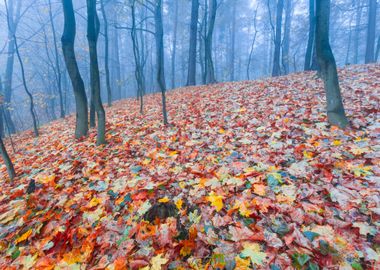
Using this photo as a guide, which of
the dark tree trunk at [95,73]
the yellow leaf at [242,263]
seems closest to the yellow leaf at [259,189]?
the yellow leaf at [242,263]

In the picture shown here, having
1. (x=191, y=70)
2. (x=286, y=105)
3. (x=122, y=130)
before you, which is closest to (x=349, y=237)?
(x=286, y=105)

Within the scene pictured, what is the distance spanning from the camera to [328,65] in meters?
3.88

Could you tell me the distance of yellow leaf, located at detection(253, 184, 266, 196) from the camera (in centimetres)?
246

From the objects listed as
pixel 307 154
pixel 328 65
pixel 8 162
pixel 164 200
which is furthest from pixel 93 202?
pixel 328 65

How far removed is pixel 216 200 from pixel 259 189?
0.54 m

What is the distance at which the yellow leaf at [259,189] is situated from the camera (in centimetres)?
246

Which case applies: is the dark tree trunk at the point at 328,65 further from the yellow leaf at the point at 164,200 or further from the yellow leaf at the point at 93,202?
the yellow leaf at the point at 93,202

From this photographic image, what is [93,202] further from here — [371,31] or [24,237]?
[371,31]

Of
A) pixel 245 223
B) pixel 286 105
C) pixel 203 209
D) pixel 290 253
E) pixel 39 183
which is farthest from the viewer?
pixel 286 105

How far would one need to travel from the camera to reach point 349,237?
1805 mm

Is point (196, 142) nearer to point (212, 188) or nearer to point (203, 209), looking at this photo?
point (212, 188)

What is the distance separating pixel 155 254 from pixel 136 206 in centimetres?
77

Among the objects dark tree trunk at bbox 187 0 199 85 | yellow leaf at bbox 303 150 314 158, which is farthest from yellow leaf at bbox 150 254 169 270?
dark tree trunk at bbox 187 0 199 85

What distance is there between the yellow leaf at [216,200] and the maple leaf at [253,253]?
0.54 meters
